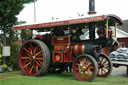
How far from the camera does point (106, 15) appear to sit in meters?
6.00

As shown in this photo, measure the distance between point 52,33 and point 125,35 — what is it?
13.1 metres

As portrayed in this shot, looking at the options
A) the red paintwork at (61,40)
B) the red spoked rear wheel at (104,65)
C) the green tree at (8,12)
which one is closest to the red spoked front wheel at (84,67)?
the red paintwork at (61,40)

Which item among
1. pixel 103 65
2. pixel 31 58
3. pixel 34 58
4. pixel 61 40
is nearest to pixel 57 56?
pixel 61 40

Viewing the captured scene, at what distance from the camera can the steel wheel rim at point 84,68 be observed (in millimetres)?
6302

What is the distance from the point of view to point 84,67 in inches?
252

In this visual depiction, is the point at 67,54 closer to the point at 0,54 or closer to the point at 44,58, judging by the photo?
the point at 44,58

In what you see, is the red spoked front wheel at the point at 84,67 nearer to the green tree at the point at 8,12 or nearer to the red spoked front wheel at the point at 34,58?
the red spoked front wheel at the point at 34,58

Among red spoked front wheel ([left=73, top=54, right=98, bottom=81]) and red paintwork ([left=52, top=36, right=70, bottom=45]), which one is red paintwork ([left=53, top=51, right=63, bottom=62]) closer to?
red paintwork ([left=52, top=36, right=70, bottom=45])

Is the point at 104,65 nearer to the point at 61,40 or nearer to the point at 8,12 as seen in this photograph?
the point at 61,40

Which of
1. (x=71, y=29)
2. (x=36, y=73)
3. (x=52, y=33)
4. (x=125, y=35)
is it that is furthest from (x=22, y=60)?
(x=125, y=35)

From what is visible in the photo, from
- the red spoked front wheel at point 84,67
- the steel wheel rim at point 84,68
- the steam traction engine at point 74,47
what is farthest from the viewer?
the steam traction engine at point 74,47

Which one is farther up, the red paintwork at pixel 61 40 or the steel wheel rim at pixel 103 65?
the red paintwork at pixel 61 40

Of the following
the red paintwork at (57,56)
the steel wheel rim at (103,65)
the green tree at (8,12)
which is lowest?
the steel wheel rim at (103,65)

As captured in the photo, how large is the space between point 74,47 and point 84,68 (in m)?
0.87
